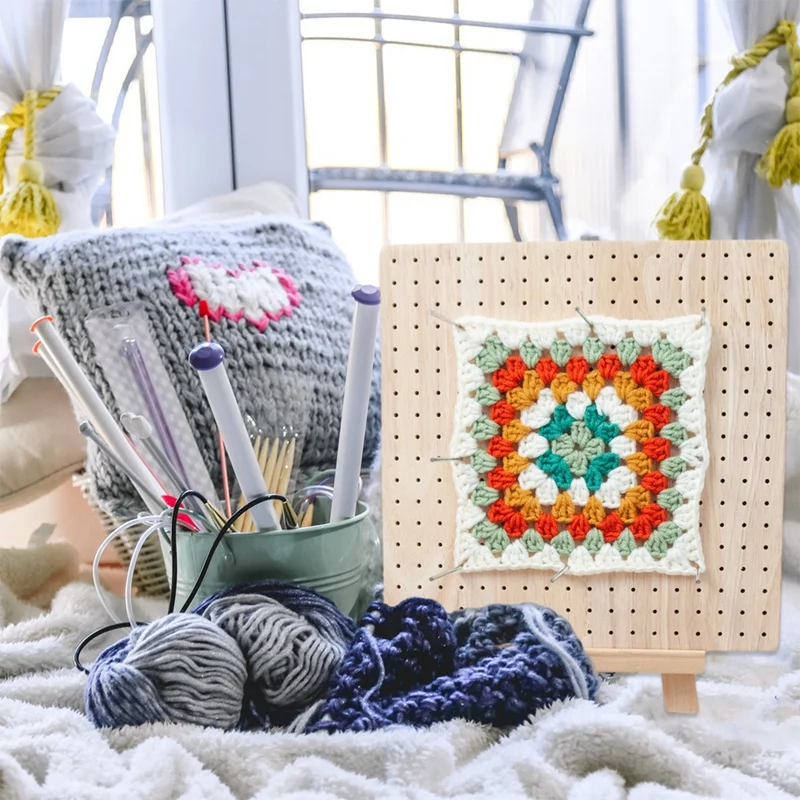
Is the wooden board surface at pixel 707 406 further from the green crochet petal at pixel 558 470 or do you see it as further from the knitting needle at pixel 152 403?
the knitting needle at pixel 152 403

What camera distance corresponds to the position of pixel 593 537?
641 millimetres

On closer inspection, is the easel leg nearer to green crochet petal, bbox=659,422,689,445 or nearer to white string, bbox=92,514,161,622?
green crochet petal, bbox=659,422,689,445

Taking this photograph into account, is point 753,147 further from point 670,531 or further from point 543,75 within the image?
point 670,531

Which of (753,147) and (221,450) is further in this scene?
(753,147)

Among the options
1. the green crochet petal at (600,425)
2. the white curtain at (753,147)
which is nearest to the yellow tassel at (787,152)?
the white curtain at (753,147)

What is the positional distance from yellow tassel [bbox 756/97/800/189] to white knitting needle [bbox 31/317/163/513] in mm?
708

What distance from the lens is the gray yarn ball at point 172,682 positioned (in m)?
0.57

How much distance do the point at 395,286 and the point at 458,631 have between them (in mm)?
268

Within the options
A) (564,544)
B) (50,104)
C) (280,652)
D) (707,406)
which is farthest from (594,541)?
(50,104)

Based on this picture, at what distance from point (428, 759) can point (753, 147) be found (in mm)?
755

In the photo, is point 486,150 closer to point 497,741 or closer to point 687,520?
point 687,520

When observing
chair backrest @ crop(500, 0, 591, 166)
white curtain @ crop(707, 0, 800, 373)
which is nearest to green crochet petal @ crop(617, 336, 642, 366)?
white curtain @ crop(707, 0, 800, 373)

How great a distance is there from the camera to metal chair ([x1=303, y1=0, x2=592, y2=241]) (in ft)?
3.61

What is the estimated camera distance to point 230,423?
627 mm
